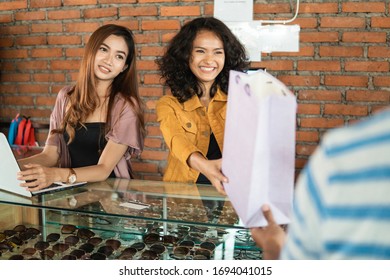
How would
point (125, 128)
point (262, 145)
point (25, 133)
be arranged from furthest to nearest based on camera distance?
point (25, 133) → point (125, 128) → point (262, 145)

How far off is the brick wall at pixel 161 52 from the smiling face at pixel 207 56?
4.10 feet

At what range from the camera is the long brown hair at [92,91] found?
1.89 metres

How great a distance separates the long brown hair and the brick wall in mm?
1205

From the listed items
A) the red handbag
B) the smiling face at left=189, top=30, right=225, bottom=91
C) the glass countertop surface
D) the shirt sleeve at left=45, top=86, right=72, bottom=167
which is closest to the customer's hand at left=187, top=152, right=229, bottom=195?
the glass countertop surface

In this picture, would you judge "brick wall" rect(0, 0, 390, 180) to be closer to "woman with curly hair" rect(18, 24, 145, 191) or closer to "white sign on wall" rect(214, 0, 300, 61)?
"white sign on wall" rect(214, 0, 300, 61)

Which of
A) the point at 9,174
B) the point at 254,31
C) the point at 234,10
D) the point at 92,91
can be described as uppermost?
the point at 234,10

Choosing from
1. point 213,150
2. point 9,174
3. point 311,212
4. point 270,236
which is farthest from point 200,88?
point 311,212

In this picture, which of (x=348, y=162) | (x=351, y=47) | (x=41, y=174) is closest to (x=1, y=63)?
(x=41, y=174)

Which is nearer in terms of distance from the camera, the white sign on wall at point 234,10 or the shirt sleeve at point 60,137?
the shirt sleeve at point 60,137

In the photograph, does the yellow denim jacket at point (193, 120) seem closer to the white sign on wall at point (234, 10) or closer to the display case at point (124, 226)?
the display case at point (124, 226)

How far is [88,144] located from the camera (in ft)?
6.28

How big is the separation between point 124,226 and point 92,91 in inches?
31.6

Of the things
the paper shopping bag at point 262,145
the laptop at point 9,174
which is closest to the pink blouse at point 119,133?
the laptop at point 9,174

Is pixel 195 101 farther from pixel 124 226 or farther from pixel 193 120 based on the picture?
pixel 124 226
